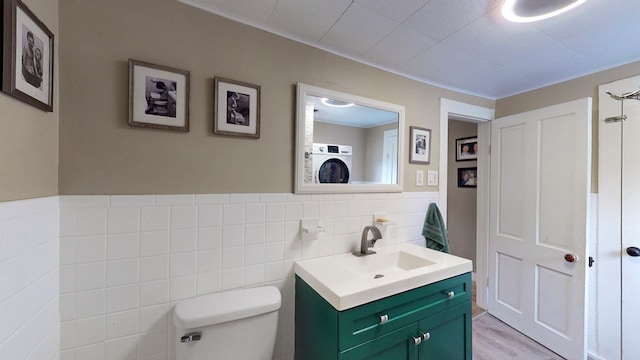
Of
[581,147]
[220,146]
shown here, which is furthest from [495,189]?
[220,146]

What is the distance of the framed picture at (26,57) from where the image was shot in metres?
0.68

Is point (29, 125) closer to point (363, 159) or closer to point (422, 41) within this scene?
point (363, 159)

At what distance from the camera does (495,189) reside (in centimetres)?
223

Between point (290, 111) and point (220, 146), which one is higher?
point (290, 111)

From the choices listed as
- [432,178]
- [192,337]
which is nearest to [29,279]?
[192,337]

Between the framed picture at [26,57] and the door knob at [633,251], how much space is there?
123 inches

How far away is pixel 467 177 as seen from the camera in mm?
3133

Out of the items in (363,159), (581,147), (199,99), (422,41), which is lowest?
(363,159)

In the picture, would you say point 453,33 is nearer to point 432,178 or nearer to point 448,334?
point 432,178

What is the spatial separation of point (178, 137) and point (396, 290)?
4.13 ft

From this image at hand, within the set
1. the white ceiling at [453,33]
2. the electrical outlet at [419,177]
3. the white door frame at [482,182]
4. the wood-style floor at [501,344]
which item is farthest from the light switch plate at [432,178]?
the wood-style floor at [501,344]

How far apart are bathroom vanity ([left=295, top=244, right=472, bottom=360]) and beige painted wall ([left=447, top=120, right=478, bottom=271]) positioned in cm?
190

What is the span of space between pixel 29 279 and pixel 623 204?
312 cm

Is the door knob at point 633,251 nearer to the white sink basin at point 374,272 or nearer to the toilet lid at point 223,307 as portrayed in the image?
the white sink basin at point 374,272
